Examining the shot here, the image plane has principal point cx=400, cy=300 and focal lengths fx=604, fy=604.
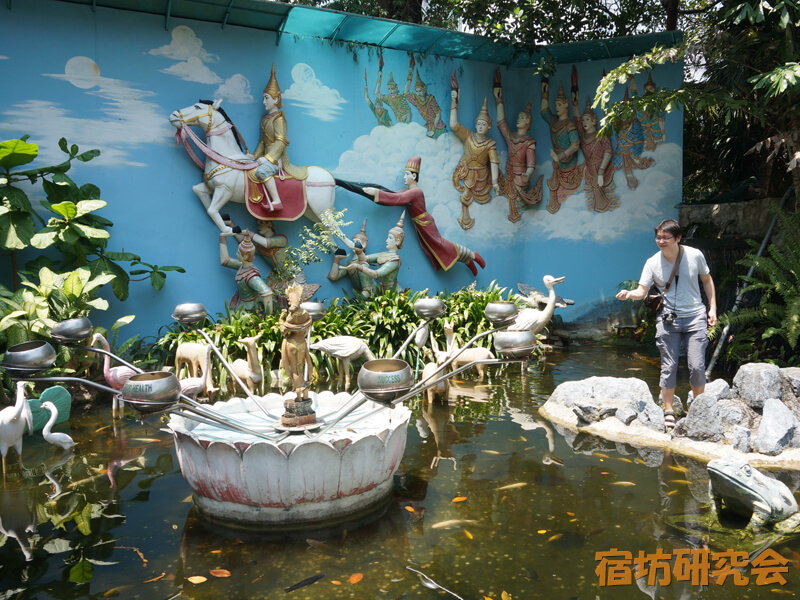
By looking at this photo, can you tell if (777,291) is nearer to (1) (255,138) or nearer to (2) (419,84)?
(2) (419,84)

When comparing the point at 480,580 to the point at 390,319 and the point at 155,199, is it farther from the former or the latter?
the point at 155,199

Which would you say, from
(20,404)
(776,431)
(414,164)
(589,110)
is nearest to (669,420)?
(776,431)

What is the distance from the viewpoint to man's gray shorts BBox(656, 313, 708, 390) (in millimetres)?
4828

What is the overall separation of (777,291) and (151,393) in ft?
23.7

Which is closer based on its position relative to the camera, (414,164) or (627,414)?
(627,414)

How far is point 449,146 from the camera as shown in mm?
9961

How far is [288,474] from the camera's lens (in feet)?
10.8

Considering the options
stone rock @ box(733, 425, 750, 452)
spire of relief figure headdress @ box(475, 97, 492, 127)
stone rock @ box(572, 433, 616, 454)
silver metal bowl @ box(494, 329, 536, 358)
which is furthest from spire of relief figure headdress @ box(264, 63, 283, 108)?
stone rock @ box(733, 425, 750, 452)

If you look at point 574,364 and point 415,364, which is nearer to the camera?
point 415,364

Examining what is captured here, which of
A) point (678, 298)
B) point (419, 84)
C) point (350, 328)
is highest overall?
point (419, 84)

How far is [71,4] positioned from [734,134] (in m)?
10.3

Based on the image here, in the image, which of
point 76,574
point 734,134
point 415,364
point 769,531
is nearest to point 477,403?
point 415,364

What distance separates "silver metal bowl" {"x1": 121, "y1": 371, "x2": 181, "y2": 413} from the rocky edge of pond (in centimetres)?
354

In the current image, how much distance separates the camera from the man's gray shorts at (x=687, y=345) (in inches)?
190
